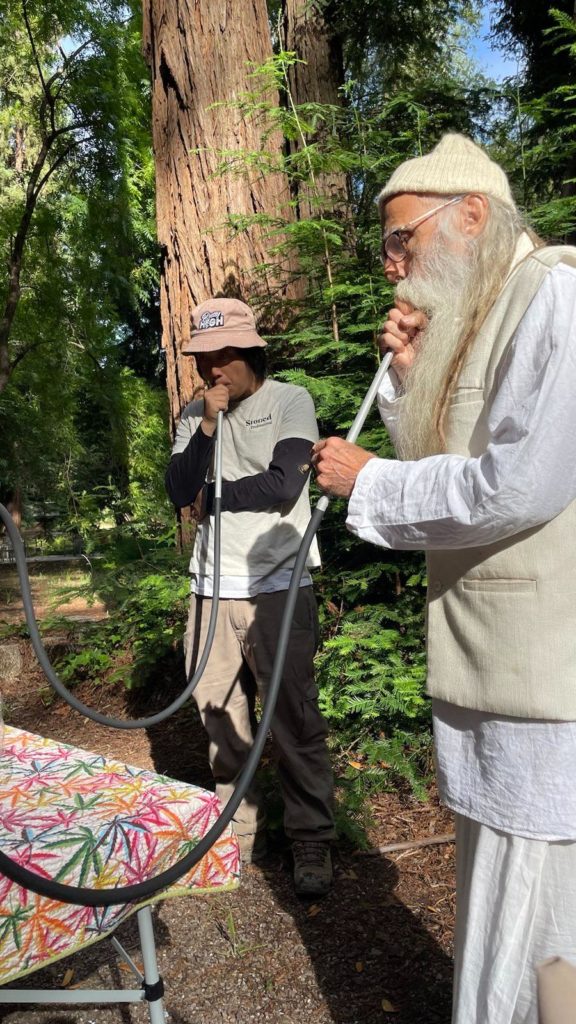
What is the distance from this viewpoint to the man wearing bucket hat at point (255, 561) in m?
2.88

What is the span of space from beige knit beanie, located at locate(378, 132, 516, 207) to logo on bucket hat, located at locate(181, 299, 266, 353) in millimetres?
A: 1244

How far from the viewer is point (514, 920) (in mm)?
1470

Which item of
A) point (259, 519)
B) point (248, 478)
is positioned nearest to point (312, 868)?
point (259, 519)

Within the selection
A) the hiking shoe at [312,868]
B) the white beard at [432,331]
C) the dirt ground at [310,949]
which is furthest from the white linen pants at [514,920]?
the hiking shoe at [312,868]

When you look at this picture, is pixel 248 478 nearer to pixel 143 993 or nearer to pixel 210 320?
pixel 210 320

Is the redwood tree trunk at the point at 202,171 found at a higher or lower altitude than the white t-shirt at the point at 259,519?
higher

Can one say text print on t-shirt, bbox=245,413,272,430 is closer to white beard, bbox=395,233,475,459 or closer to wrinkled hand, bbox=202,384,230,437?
wrinkled hand, bbox=202,384,230,437

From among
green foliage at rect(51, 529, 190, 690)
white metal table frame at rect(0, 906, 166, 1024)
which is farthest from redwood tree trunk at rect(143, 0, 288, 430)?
white metal table frame at rect(0, 906, 166, 1024)

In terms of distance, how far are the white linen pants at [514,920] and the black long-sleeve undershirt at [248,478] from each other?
1.46 metres

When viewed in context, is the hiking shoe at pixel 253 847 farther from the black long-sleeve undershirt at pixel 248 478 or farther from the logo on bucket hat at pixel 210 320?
the logo on bucket hat at pixel 210 320

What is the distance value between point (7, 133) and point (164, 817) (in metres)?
13.1

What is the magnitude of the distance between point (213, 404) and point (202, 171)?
6.88 feet

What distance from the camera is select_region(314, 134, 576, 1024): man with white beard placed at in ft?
4.48

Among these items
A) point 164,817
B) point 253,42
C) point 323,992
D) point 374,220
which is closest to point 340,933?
point 323,992
